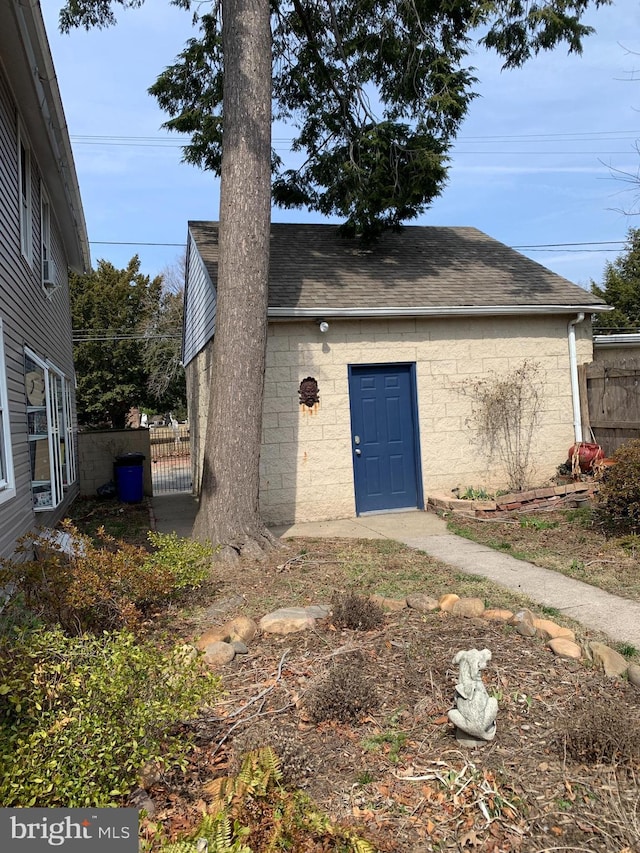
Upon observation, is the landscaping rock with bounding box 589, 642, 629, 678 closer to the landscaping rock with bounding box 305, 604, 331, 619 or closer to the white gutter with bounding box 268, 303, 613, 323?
the landscaping rock with bounding box 305, 604, 331, 619

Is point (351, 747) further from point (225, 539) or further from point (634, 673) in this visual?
point (225, 539)

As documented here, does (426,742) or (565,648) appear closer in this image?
(426,742)

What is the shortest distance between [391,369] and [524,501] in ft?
9.59

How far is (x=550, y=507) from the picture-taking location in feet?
32.9

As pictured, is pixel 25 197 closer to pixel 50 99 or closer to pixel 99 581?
pixel 50 99

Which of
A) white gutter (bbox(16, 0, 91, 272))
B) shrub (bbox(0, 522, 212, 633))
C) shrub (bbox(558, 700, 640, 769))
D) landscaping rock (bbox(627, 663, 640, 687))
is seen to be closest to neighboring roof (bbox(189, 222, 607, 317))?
white gutter (bbox(16, 0, 91, 272))

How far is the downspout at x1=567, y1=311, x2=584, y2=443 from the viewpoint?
37.8 feet

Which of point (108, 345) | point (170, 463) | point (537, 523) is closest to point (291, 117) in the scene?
point (537, 523)

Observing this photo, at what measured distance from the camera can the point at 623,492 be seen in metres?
7.50

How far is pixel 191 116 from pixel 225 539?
8.10 m

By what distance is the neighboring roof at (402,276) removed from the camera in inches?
416

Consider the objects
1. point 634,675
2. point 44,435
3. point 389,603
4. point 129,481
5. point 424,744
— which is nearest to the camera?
point 424,744

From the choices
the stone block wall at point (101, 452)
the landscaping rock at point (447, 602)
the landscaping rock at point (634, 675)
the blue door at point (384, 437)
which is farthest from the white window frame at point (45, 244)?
the landscaping rock at point (634, 675)

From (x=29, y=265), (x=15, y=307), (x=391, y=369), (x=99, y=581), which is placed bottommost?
(x=99, y=581)
